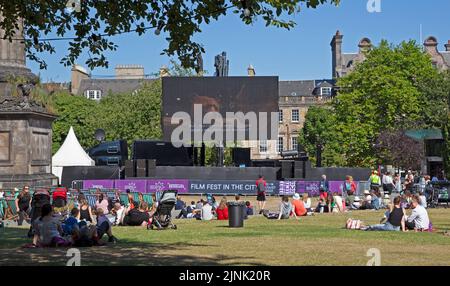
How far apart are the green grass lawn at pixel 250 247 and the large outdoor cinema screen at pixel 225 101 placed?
2356cm

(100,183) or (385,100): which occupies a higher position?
(385,100)

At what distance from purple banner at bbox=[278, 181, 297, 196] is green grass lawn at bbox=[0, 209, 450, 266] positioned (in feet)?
75.5

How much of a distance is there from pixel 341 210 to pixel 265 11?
21.5 m

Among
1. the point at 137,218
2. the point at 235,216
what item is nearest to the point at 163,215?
the point at 137,218

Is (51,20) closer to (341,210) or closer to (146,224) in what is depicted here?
(146,224)

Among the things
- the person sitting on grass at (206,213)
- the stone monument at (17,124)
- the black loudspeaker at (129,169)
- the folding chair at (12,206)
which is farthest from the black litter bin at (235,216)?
the black loudspeaker at (129,169)

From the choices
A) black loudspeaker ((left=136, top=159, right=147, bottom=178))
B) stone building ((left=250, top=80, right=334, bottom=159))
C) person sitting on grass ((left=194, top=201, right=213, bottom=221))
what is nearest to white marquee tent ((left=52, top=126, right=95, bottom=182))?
black loudspeaker ((left=136, top=159, right=147, bottom=178))

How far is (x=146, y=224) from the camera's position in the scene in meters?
26.9

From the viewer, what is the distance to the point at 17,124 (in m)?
33.9

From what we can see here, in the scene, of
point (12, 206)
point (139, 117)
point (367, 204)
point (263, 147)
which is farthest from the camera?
point (263, 147)

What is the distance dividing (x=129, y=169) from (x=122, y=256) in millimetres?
34495

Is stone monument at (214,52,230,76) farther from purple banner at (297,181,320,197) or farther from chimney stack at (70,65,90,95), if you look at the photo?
chimney stack at (70,65,90,95)

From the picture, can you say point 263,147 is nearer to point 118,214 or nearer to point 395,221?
point 118,214
